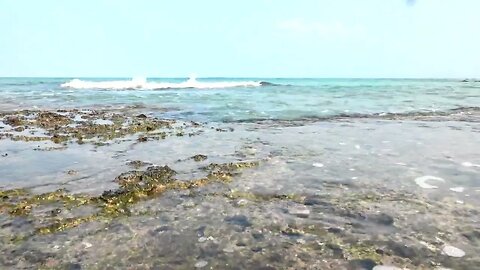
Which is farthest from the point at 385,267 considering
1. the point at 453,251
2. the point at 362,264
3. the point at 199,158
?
the point at 199,158

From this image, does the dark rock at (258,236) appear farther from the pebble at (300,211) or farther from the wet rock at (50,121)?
the wet rock at (50,121)

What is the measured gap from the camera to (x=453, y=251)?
17.5 feet

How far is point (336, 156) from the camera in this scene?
11.5 m

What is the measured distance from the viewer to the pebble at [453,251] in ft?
17.1

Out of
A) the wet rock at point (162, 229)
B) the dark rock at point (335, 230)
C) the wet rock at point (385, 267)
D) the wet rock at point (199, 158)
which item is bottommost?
the wet rock at point (199, 158)

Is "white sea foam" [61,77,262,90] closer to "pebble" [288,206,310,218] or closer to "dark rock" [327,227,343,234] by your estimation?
"pebble" [288,206,310,218]

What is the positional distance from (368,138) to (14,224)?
12.0 meters

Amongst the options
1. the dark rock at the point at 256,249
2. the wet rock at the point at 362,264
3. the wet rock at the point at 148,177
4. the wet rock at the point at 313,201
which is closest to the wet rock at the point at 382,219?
the wet rock at the point at 313,201

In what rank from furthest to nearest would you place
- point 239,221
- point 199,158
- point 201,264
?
point 199,158 < point 239,221 < point 201,264

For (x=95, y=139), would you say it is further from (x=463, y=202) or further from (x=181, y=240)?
(x=463, y=202)

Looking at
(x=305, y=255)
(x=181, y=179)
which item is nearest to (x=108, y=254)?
(x=305, y=255)

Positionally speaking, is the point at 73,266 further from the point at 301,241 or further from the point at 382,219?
the point at 382,219

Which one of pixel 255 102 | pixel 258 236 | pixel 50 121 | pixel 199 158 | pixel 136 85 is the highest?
pixel 258 236

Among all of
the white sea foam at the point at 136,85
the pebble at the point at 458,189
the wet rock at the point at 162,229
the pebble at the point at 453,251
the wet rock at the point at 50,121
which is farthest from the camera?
the white sea foam at the point at 136,85
